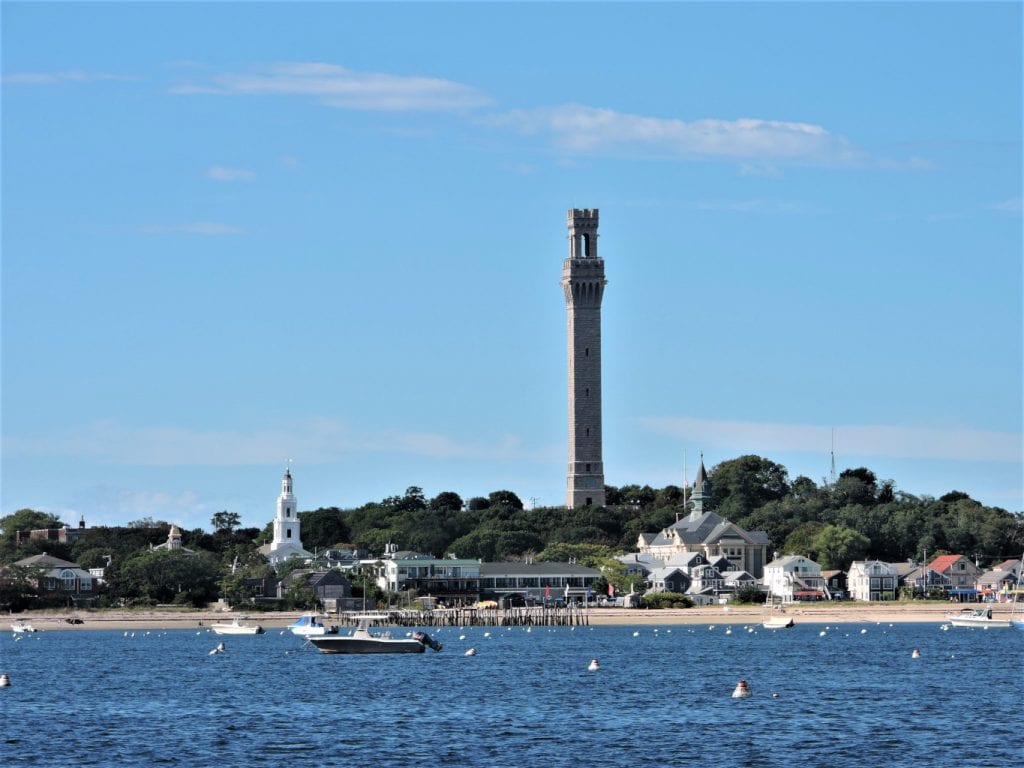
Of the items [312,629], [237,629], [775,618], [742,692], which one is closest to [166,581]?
[237,629]

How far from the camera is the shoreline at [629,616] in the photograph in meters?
169

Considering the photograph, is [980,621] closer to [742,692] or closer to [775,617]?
[775,617]

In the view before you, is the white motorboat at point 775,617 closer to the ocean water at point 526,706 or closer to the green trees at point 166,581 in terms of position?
the ocean water at point 526,706

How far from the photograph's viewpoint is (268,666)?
11081 cm

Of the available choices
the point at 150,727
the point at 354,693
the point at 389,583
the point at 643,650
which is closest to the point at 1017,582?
the point at 389,583

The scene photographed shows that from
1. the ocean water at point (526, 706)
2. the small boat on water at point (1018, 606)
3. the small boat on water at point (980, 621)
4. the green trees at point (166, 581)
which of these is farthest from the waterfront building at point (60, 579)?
the small boat on water at point (1018, 606)

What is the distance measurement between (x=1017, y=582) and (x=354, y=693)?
400ft

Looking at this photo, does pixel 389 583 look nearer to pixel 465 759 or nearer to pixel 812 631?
pixel 812 631

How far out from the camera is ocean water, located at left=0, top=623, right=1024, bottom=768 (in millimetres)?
63000

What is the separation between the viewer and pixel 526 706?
80188 millimetres

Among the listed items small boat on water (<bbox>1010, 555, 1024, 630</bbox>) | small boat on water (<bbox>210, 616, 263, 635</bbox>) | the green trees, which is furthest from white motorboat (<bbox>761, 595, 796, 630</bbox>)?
the green trees

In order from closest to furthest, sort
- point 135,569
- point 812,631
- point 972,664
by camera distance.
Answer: point 972,664 → point 812,631 → point 135,569

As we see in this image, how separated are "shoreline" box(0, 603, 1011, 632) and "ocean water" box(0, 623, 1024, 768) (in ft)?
118

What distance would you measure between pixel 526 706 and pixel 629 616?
100092mm
